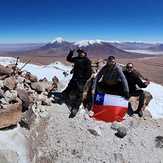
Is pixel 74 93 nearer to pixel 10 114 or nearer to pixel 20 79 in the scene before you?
pixel 20 79

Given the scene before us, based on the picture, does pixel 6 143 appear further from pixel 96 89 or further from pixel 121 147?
pixel 96 89

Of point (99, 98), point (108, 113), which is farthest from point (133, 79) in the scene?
point (108, 113)

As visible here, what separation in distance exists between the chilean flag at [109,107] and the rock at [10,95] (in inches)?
78.1

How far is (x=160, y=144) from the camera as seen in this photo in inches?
295

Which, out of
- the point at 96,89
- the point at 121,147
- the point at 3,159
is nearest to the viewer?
the point at 3,159

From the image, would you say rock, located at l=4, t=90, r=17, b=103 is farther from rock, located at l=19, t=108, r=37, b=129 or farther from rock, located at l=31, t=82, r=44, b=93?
rock, located at l=31, t=82, r=44, b=93

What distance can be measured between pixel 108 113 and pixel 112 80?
815 mm

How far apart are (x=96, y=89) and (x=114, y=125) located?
118cm

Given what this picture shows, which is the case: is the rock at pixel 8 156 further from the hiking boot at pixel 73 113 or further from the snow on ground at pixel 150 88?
the snow on ground at pixel 150 88

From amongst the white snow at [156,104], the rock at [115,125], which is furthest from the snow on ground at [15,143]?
the white snow at [156,104]

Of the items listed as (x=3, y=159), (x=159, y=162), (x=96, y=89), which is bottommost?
(x=159, y=162)

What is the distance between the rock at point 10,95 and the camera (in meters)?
7.16

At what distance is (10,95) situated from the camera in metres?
7.27

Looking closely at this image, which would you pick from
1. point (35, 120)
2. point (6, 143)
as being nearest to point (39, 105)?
point (35, 120)
